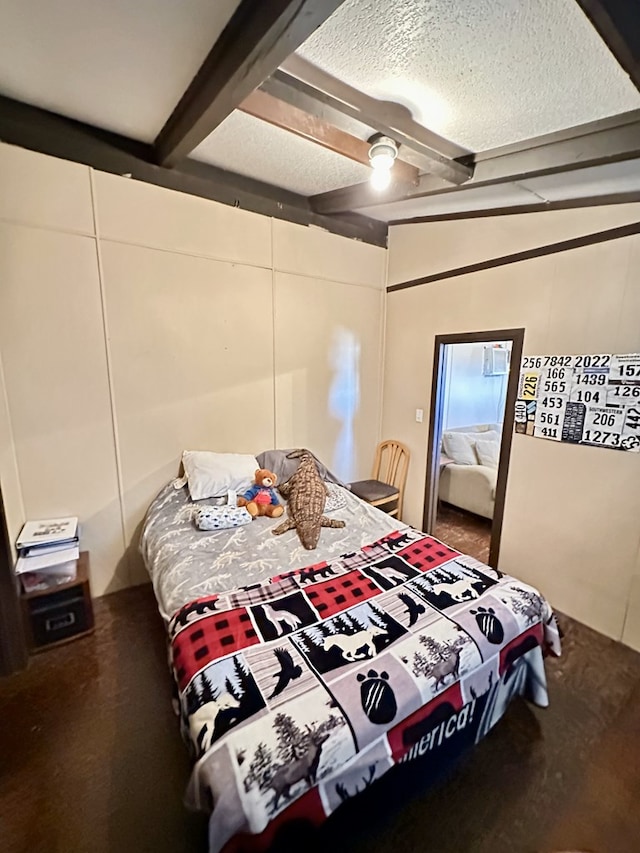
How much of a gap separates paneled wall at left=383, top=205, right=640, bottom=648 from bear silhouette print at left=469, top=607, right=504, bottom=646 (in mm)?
1241

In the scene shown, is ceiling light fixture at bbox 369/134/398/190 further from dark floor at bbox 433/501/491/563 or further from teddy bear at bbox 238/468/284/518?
dark floor at bbox 433/501/491/563

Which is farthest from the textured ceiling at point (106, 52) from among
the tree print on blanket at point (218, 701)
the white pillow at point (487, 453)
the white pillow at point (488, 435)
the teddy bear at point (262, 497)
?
the white pillow at point (488, 435)

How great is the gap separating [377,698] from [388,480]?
8.45 ft

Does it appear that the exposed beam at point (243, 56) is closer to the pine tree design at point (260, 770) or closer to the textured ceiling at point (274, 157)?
the textured ceiling at point (274, 157)

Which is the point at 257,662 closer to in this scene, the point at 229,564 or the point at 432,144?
the point at 229,564

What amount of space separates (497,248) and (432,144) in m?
1.02

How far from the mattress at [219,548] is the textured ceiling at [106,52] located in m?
2.25

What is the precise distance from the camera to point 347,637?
134 cm

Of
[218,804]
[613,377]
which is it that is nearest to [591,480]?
[613,377]

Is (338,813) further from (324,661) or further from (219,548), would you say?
(219,548)

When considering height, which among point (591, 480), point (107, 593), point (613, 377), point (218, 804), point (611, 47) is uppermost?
point (611, 47)

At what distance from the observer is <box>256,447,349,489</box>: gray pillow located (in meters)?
2.78

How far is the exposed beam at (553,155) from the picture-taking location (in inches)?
62.5

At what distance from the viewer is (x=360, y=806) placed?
1.17 metres
